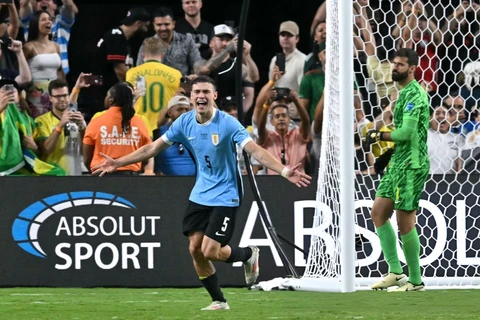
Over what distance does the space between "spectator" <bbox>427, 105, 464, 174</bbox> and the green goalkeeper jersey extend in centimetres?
198

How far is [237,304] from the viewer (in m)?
7.99

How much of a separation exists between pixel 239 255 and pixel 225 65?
4.46 meters

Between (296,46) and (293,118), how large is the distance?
127cm

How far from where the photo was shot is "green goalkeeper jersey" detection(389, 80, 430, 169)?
27.9ft

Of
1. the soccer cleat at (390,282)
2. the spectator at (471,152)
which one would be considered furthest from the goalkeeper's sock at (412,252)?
the spectator at (471,152)

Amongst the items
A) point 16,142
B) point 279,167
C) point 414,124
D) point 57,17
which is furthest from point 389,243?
point 57,17

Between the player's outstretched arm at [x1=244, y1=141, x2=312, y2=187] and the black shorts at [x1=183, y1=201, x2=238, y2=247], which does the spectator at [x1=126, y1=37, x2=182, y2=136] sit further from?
the player's outstretched arm at [x1=244, y1=141, x2=312, y2=187]

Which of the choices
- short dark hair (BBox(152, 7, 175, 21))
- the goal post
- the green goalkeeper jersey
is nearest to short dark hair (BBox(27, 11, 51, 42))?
short dark hair (BBox(152, 7, 175, 21))

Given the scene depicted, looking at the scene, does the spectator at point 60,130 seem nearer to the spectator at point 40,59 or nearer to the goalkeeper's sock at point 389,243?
the spectator at point 40,59

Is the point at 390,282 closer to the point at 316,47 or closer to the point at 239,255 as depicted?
the point at 239,255

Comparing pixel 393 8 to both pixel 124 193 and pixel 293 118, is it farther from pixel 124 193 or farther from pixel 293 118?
pixel 124 193

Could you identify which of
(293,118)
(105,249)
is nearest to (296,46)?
(293,118)

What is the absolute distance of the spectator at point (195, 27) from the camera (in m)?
12.1

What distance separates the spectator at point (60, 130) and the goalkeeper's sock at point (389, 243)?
12.6 feet
